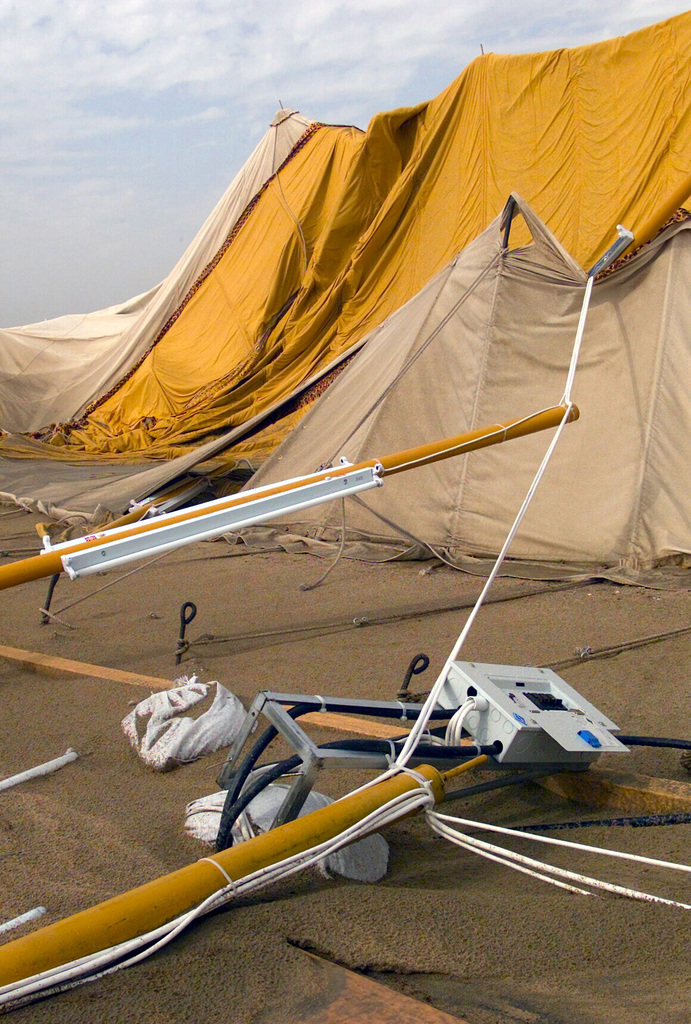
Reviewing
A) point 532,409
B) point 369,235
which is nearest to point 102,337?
point 369,235

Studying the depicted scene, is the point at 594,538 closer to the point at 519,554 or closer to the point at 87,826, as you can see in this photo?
the point at 519,554

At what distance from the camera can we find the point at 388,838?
2.04m

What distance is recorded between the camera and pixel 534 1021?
129 cm

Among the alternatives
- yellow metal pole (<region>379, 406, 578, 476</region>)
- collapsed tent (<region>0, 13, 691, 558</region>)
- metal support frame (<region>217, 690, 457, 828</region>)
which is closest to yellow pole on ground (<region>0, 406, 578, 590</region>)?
yellow metal pole (<region>379, 406, 578, 476</region>)

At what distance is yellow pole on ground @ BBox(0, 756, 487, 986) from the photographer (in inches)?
53.6

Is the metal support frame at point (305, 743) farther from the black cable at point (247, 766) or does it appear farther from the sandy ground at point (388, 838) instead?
the sandy ground at point (388, 838)

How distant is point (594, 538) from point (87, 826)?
10.8 ft

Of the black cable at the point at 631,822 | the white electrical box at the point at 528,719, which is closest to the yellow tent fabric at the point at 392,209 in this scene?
the white electrical box at the point at 528,719

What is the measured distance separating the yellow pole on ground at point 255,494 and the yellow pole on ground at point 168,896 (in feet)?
3.22

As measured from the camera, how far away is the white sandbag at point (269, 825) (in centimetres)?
179

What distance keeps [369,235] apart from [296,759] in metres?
8.44

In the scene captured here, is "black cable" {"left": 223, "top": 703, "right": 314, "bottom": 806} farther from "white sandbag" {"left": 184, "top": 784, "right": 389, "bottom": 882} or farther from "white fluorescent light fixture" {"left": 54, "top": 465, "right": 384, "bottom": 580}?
"white fluorescent light fixture" {"left": 54, "top": 465, "right": 384, "bottom": 580}

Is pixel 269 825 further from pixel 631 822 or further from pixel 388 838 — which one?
pixel 631 822

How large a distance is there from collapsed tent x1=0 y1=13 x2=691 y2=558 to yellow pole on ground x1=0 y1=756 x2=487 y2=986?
3.25 m
